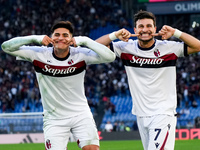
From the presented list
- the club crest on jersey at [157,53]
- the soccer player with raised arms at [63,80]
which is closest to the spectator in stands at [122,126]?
the soccer player with raised arms at [63,80]

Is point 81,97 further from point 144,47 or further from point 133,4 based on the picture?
point 133,4

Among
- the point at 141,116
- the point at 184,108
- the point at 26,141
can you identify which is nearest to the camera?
the point at 141,116

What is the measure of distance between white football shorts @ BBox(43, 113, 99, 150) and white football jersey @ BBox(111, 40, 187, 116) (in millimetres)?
701

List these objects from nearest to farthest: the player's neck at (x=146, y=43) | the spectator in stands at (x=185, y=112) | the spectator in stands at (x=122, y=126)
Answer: the player's neck at (x=146, y=43) → the spectator in stands at (x=122, y=126) → the spectator in stands at (x=185, y=112)

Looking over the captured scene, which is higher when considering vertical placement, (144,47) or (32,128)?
(144,47)

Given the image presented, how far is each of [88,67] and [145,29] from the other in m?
22.5

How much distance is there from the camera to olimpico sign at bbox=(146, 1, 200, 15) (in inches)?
953

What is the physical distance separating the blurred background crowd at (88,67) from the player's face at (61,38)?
1839cm

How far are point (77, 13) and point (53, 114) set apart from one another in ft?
87.4

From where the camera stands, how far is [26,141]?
73.7 ft

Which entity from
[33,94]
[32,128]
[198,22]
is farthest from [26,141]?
[198,22]

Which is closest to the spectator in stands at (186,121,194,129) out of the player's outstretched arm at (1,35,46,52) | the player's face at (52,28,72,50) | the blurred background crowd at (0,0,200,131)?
the blurred background crowd at (0,0,200,131)

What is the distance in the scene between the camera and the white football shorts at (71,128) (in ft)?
23.2

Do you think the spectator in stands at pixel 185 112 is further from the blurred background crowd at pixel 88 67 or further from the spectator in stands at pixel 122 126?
the spectator in stands at pixel 122 126
